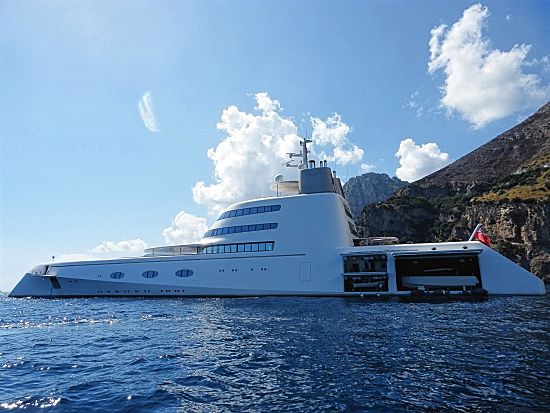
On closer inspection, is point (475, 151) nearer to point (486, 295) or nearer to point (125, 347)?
point (486, 295)

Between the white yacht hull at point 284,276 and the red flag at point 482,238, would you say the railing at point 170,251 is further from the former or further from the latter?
the red flag at point 482,238

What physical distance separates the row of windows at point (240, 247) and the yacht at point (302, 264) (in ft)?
0.30

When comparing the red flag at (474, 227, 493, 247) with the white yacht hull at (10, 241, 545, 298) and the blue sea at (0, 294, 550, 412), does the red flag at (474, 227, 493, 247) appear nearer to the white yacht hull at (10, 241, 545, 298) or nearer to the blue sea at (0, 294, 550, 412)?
the white yacht hull at (10, 241, 545, 298)

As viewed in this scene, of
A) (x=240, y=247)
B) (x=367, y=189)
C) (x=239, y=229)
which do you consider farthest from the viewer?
(x=367, y=189)

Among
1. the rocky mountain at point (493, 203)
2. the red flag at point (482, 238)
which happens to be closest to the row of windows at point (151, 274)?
the red flag at point (482, 238)

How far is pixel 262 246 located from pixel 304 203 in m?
5.23

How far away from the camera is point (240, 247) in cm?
3197

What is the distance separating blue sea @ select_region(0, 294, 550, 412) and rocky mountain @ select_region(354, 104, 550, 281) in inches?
2186

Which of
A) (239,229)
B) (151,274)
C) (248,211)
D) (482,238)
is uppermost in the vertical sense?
(248,211)

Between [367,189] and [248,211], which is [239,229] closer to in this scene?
[248,211]

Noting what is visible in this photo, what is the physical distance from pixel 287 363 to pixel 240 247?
2190 centimetres

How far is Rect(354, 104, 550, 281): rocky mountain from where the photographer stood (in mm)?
63438

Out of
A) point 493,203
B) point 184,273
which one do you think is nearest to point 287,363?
point 184,273

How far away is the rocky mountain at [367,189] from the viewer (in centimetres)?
15525
